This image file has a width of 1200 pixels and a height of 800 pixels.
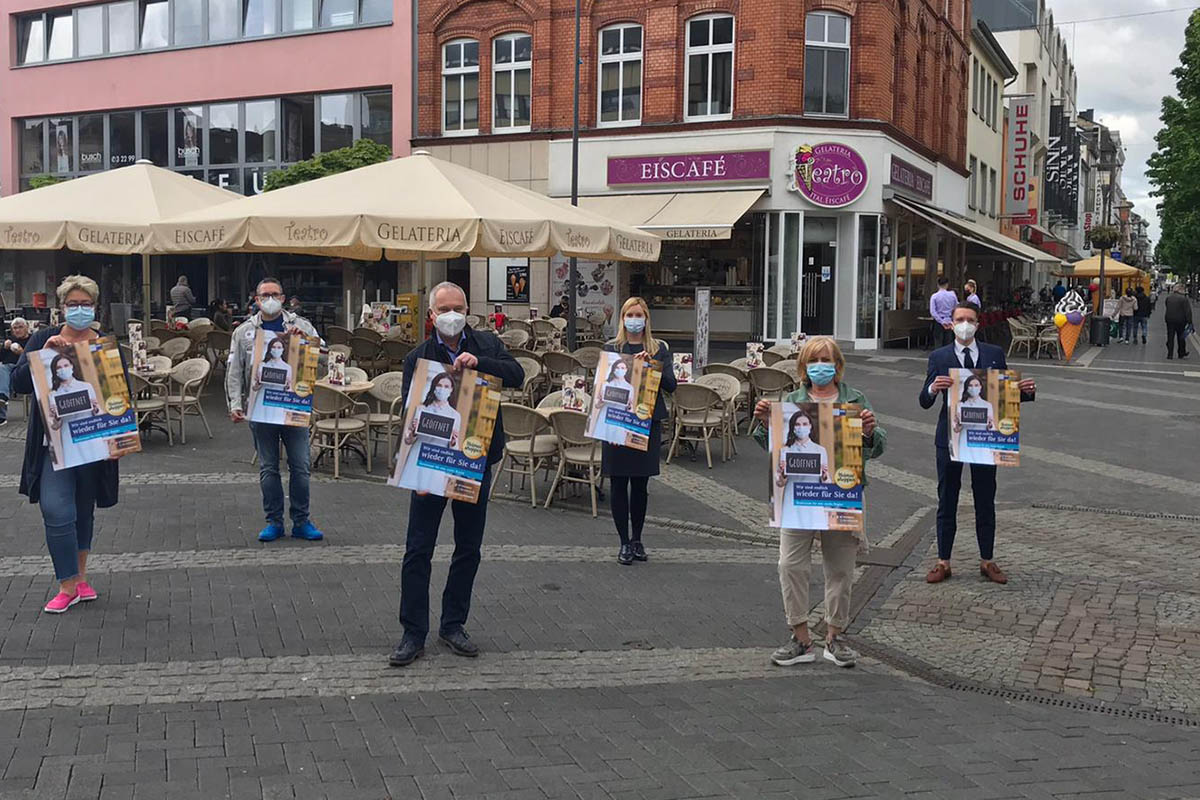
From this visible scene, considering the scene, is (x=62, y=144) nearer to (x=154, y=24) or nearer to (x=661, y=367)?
(x=154, y=24)

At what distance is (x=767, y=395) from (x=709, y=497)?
3.42m

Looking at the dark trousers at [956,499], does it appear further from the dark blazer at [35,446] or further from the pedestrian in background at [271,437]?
the dark blazer at [35,446]

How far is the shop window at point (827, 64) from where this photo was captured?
26047 mm

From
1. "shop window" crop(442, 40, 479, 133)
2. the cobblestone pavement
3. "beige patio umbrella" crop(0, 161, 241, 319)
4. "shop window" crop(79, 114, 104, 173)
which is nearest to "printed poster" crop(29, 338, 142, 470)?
the cobblestone pavement

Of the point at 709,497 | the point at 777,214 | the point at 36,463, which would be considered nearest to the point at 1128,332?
the point at 777,214

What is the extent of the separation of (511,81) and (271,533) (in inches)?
882

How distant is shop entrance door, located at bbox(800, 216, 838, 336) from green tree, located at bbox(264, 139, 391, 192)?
10387 millimetres

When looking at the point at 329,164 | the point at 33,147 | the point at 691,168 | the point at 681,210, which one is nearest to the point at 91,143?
the point at 33,147

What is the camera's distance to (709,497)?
1000cm

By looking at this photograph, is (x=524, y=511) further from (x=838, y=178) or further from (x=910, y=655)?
(x=838, y=178)

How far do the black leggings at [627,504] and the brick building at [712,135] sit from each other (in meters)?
17.4

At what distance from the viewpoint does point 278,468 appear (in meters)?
7.93

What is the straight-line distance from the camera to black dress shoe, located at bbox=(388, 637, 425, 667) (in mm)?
5457

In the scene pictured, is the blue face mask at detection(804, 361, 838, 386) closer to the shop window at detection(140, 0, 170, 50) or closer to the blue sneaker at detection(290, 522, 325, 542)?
the blue sneaker at detection(290, 522, 325, 542)
